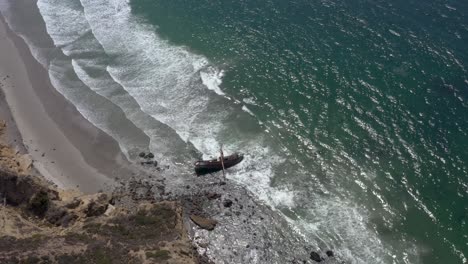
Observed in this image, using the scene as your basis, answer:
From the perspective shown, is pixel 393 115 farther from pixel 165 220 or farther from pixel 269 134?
pixel 165 220

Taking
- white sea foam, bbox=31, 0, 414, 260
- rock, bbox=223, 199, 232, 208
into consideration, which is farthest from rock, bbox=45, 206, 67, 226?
white sea foam, bbox=31, 0, 414, 260

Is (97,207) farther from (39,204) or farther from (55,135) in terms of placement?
(55,135)

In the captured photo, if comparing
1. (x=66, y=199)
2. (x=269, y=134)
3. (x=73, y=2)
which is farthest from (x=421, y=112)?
(x=73, y=2)

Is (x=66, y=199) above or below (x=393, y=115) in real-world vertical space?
below

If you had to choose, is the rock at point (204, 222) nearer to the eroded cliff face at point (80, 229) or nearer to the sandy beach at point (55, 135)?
the eroded cliff face at point (80, 229)

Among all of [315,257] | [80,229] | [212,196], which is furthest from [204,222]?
[80,229]

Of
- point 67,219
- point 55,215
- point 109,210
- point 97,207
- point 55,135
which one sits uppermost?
point 67,219
